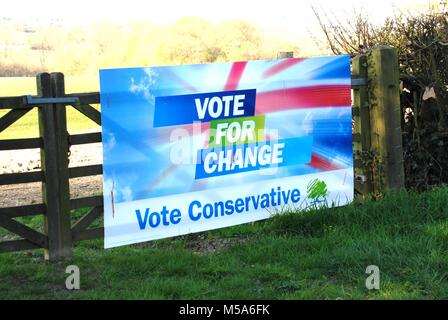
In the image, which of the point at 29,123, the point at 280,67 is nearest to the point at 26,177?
the point at 280,67

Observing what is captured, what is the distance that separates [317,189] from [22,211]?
3139 mm

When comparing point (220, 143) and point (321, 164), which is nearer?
point (220, 143)

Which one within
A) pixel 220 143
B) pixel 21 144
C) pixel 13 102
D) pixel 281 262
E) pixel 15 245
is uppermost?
pixel 13 102

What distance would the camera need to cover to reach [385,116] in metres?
7.29

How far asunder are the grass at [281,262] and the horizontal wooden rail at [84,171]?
745 mm

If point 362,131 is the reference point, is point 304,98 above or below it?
above

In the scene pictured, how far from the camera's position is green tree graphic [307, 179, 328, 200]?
7.05 m

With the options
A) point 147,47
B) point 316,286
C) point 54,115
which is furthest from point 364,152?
point 147,47

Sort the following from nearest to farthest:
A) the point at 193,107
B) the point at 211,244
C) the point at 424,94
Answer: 1. the point at 193,107
2. the point at 211,244
3. the point at 424,94

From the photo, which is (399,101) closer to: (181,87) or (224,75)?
(224,75)

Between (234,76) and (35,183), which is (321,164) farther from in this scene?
(35,183)

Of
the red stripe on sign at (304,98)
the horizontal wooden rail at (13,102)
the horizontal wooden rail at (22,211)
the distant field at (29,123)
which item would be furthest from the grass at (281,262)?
the distant field at (29,123)

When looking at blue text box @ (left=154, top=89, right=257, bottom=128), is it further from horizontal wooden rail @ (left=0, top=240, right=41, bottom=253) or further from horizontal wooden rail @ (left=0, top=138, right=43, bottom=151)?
horizontal wooden rail @ (left=0, top=240, right=41, bottom=253)

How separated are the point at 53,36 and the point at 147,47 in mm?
18444
